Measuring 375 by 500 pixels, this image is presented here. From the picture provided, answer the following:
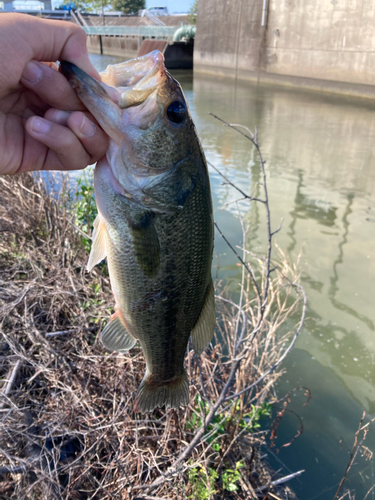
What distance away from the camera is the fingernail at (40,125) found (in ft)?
4.72

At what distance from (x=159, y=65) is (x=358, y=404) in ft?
12.8

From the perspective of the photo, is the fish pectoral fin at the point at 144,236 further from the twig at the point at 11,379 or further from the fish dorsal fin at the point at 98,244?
the twig at the point at 11,379

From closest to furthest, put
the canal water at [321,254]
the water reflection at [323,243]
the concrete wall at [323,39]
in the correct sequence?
the canal water at [321,254]
the water reflection at [323,243]
the concrete wall at [323,39]

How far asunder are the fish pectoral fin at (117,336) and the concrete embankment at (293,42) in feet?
62.7

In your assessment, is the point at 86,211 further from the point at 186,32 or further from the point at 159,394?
the point at 186,32

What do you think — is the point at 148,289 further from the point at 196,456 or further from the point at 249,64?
the point at 249,64

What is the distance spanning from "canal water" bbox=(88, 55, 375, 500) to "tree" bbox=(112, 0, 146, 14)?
66271 mm

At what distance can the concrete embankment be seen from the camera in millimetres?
17205

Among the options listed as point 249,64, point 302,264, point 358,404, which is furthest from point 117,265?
point 249,64

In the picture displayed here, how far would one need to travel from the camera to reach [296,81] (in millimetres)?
20781

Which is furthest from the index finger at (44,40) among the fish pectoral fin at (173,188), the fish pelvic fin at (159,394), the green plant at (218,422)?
the green plant at (218,422)

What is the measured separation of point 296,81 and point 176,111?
2219 centimetres

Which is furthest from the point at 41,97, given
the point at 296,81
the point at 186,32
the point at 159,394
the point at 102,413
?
the point at 186,32

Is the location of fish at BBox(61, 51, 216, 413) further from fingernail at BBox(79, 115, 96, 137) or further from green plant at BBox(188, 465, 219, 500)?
green plant at BBox(188, 465, 219, 500)
